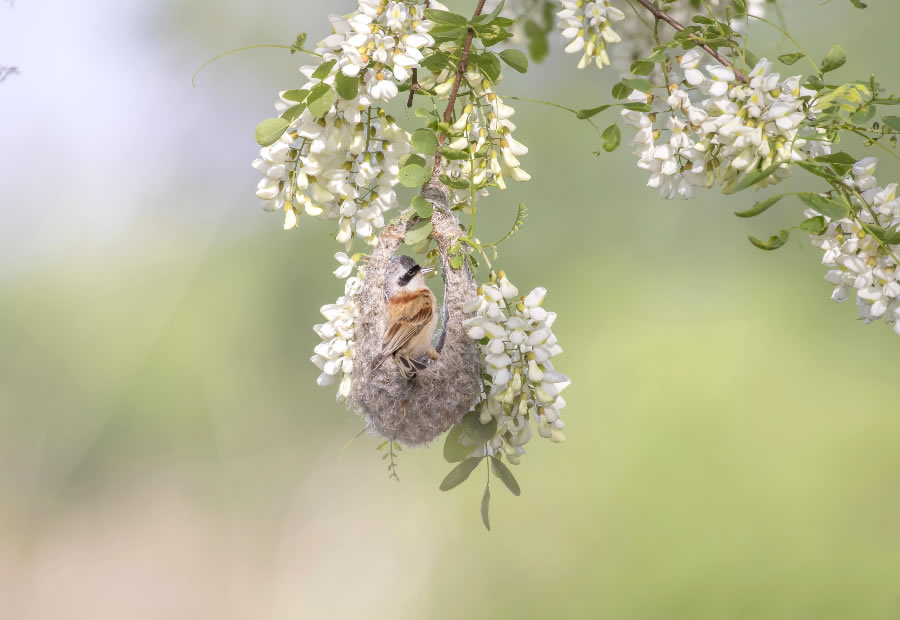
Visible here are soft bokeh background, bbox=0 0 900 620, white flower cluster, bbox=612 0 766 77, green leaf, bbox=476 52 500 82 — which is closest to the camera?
green leaf, bbox=476 52 500 82

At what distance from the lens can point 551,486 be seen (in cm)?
312

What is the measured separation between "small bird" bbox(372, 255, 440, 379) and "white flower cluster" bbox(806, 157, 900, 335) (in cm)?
45

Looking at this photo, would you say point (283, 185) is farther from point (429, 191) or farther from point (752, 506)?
point (752, 506)

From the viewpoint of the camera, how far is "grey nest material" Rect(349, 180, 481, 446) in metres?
0.86

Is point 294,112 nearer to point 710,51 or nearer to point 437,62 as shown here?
point 437,62

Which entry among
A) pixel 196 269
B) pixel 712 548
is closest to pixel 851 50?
pixel 712 548

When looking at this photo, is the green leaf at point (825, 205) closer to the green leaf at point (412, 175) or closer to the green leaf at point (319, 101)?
the green leaf at point (412, 175)

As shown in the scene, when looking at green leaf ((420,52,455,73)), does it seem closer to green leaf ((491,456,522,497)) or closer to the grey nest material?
the grey nest material

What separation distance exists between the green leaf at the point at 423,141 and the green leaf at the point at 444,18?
12 cm

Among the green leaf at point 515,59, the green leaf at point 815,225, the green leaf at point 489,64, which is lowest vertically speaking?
the green leaf at point 815,225

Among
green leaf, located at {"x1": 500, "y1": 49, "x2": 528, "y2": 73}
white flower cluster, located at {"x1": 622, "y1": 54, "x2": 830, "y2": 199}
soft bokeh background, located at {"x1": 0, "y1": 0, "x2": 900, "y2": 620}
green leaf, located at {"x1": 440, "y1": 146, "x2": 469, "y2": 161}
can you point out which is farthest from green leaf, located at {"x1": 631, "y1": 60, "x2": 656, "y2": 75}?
soft bokeh background, located at {"x1": 0, "y1": 0, "x2": 900, "y2": 620}

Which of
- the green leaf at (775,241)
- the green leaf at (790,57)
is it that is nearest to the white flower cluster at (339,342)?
the green leaf at (775,241)

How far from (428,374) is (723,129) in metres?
0.41

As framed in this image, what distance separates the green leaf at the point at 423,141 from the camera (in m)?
0.79
